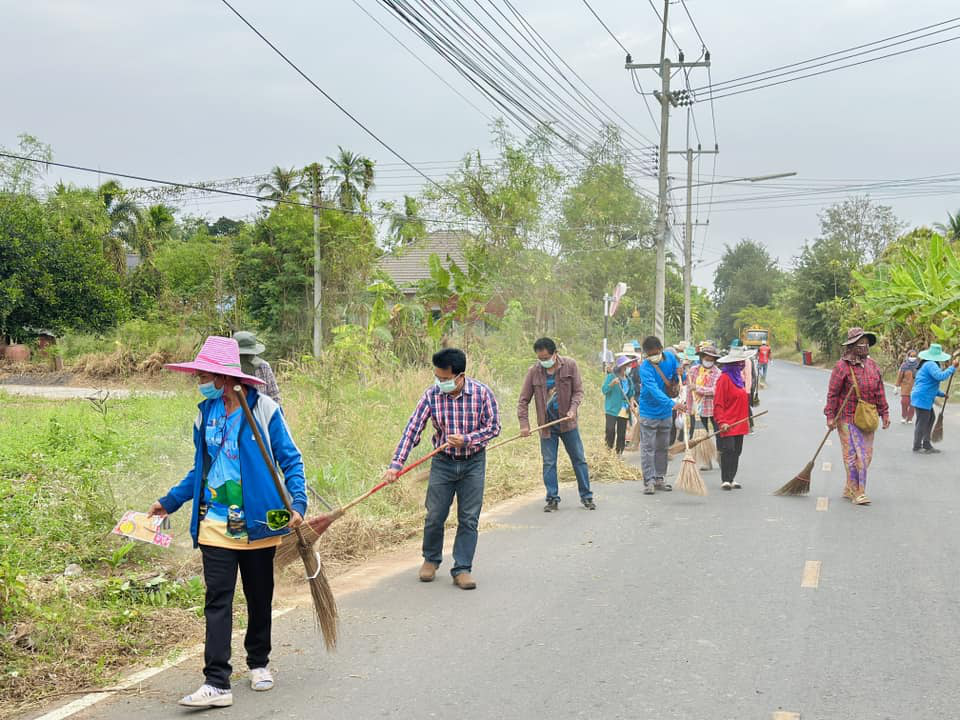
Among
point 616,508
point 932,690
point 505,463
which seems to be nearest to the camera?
point 932,690

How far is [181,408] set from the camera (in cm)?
1944

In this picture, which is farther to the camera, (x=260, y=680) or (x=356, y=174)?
(x=356, y=174)

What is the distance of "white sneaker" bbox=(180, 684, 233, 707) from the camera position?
499 cm

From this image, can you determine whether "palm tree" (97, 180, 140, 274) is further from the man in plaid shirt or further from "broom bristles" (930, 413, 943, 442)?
the man in plaid shirt

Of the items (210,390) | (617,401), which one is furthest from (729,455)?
(210,390)

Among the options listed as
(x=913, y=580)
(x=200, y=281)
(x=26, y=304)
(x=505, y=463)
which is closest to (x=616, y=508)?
(x=505, y=463)

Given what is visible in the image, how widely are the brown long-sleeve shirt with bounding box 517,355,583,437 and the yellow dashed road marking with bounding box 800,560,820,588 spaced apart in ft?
10.7

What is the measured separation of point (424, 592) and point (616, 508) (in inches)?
173

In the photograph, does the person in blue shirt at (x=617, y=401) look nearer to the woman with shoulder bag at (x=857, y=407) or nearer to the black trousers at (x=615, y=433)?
the black trousers at (x=615, y=433)

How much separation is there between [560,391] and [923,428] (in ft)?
29.7

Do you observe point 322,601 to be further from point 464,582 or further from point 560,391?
point 560,391

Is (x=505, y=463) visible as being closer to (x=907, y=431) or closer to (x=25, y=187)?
(x=907, y=431)

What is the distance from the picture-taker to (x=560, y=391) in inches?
438

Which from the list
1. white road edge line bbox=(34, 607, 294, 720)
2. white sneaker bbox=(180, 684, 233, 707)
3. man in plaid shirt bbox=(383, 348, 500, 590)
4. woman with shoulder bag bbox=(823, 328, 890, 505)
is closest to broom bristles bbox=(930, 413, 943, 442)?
woman with shoulder bag bbox=(823, 328, 890, 505)
